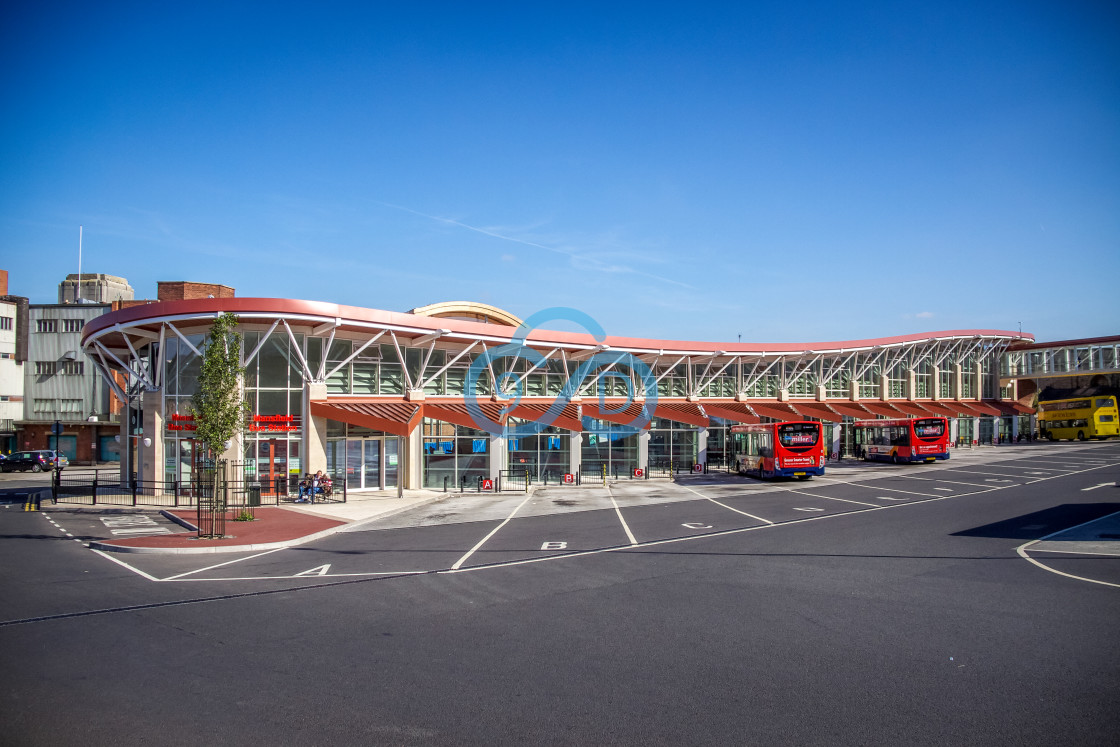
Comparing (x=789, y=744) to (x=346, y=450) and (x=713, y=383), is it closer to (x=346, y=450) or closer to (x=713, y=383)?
(x=346, y=450)

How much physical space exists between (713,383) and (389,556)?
119 feet

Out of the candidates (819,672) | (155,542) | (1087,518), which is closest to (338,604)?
(819,672)

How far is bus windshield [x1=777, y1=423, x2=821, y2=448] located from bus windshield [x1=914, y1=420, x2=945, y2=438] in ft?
40.6

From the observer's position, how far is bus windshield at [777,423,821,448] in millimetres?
34781

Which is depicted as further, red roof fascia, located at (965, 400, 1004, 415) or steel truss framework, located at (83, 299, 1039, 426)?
red roof fascia, located at (965, 400, 1004, 415)

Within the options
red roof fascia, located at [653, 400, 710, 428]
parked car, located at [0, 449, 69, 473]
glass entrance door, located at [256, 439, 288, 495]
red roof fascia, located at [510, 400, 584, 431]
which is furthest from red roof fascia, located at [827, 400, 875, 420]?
parked car, located at [0, 449, 69, 473]

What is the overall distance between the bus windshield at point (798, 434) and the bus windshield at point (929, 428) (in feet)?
40.6

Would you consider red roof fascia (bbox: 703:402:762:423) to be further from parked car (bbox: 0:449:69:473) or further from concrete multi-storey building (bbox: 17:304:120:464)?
concrete multi-storey building (bbox: 17:304:120:464)

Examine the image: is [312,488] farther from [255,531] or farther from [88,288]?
[88,288]

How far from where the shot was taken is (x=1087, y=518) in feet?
65.8

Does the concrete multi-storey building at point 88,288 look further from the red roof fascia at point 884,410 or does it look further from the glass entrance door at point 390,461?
the red roof fascia at point 884,410

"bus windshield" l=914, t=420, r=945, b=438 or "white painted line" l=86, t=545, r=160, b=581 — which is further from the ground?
"bus windshield" l=914, t=420, r=945, b=438

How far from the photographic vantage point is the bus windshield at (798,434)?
34.8 meters

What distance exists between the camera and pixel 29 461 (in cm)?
4947
